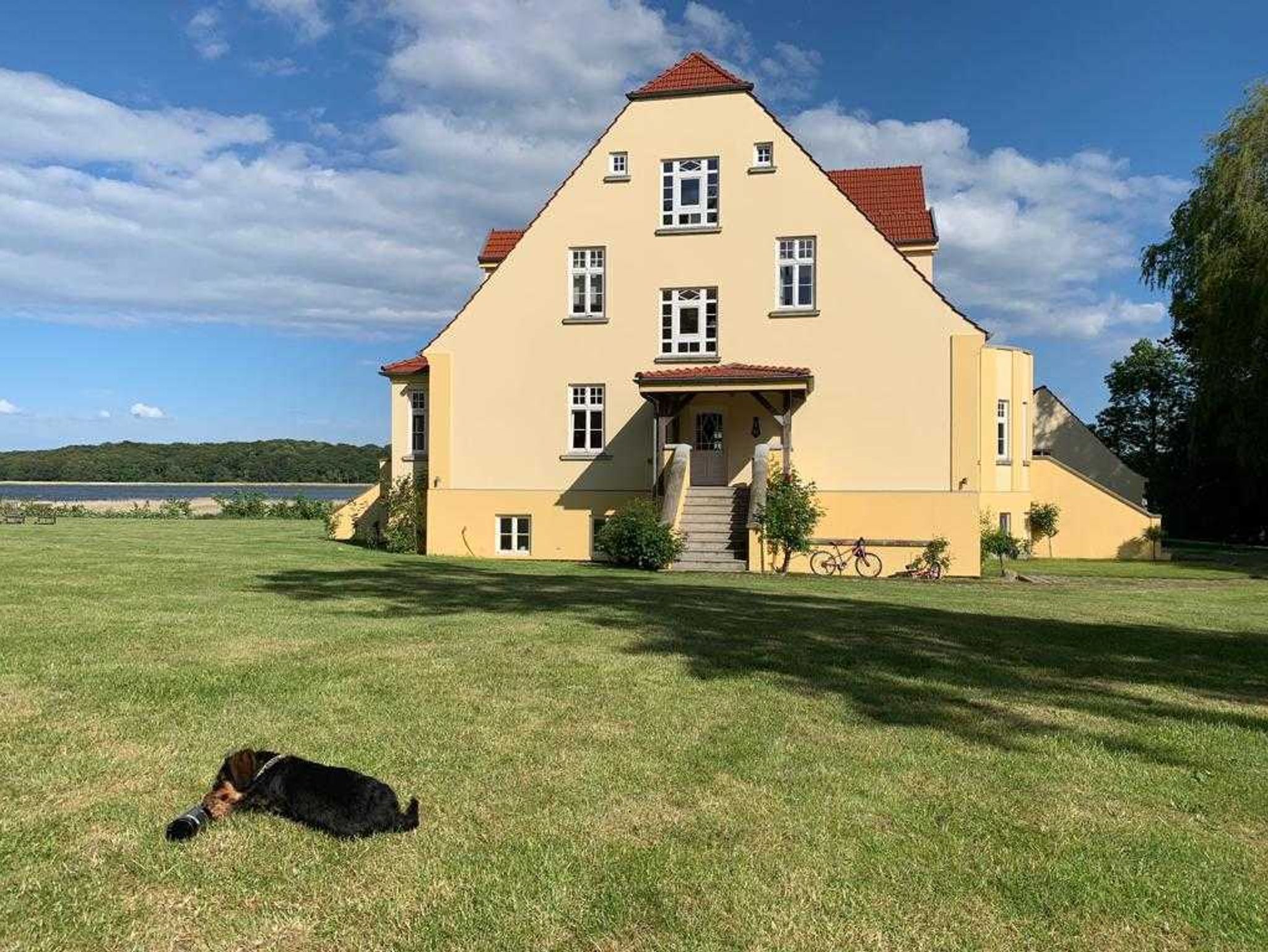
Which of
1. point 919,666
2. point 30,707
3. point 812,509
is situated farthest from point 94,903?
point 812,509

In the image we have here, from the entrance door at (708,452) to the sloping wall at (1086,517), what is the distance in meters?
12.8

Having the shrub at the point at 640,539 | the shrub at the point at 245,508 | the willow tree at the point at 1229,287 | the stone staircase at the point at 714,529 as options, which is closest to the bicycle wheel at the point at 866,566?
the stone staircase at the point at 714,529

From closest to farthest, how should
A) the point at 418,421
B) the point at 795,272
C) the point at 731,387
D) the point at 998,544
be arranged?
the point at 731,387 < the point at 795,272 < the point at 998,544 < the point at 418,421

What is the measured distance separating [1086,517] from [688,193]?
17.9 m

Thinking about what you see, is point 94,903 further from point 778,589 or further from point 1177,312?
point 1177,312

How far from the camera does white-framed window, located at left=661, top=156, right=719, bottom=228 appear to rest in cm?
2511

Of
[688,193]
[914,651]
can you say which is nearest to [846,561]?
[688,193]

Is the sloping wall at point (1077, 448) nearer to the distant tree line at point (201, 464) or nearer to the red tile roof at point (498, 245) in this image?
the red tile roof at point (498, 245)

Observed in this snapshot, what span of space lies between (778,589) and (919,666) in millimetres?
8701

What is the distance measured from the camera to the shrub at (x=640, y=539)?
22.0 meters

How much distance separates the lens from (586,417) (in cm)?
2584

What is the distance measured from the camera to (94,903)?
12.8 feet

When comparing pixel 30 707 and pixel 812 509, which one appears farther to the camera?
pixel 812 509

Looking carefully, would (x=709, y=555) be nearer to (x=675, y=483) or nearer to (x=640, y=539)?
(x=640, y=539)
